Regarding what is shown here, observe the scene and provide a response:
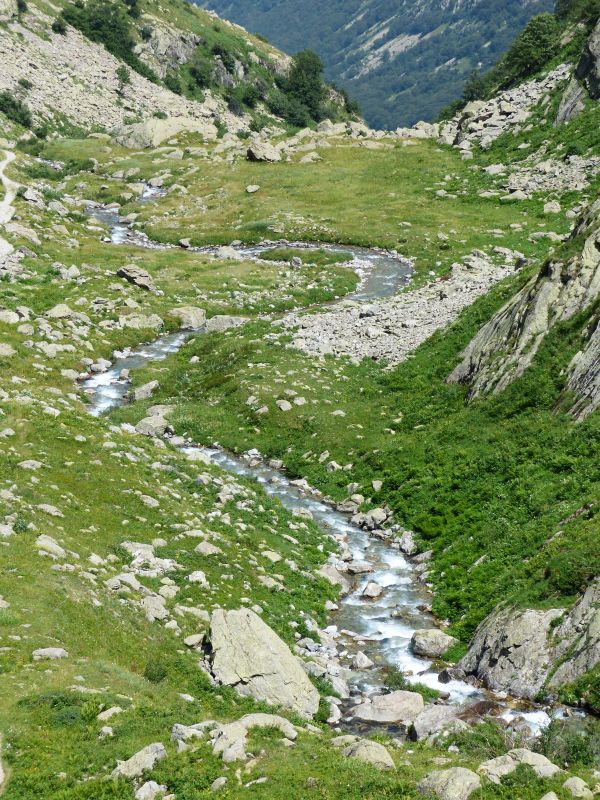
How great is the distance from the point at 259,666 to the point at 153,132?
422 feet

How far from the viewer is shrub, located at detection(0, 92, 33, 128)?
132 metres

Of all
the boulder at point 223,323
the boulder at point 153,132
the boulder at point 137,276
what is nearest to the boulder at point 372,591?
the boulder at point 223,323

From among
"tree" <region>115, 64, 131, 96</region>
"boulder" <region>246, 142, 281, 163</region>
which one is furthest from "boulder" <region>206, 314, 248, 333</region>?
"tree" <region>115, 64, 131, 96</region>

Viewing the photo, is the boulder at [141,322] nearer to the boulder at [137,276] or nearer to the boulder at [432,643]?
the boulder at [137,276]

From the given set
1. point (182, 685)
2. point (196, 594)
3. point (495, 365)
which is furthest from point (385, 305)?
point (182, 685)

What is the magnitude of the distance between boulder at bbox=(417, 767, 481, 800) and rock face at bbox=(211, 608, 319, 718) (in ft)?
19.0

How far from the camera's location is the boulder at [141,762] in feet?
52.0

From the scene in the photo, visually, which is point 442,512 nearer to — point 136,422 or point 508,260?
point 136,422

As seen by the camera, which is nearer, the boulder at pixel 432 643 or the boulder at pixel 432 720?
the boulder at pixel 432 720

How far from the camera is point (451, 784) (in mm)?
15008

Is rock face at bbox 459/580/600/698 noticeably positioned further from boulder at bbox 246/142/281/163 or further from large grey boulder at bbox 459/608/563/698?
boulder at bbox 246/142/281/163

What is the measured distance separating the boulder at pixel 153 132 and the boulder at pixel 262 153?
22241 mm

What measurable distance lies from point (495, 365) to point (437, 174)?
72.2 metres

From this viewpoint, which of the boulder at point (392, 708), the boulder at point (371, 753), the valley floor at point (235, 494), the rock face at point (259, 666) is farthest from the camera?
the boulder at point (392, 708)
